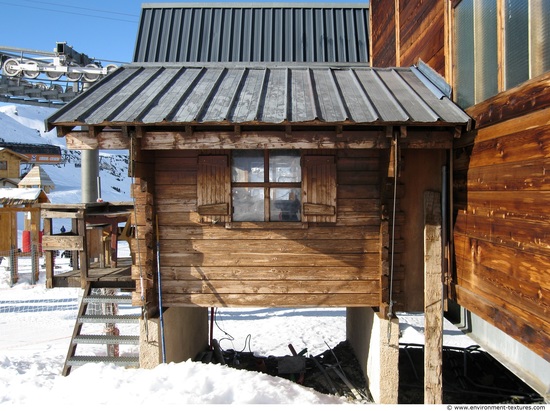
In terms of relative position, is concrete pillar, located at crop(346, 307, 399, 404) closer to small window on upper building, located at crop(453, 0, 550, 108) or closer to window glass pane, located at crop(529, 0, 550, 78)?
small window on upper building, located at crop(453, 0, 550, 108)

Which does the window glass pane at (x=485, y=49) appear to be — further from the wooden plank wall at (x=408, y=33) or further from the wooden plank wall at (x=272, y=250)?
the wooden plank wall at (x=272, y=250)

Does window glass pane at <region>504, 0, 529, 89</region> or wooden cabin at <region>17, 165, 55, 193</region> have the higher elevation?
window glass pane at <region>504, 0, 529, 89</region>

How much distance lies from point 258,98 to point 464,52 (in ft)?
9.04

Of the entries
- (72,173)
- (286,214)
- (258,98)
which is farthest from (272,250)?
(72,173)

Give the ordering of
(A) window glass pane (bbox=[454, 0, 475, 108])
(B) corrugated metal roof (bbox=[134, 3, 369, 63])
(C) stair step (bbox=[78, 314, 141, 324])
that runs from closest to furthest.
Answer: (A) window glass pane (bbox=[454, 0, 475, 108]), (C) stair step (bbox=[78, 314, 141, 324]), (B) corrugated metal roof (bbox=[134, 3, 369, 63])

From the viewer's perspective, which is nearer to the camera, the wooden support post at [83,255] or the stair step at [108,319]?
the stair step at [108,319]

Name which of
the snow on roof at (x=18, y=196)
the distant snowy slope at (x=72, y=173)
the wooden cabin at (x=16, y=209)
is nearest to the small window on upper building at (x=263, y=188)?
the wooden cabin at (x=16, y=209)

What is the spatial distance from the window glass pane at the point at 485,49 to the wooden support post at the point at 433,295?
1.50 m

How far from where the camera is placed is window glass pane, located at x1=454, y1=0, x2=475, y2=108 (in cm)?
556

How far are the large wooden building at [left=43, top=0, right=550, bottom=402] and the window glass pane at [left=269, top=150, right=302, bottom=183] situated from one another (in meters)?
0.02

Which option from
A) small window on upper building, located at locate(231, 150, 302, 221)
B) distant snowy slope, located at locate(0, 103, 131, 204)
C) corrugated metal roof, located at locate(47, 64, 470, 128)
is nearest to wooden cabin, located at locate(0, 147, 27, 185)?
distant snowy slope, located at locate(0, 103, 131, 204)

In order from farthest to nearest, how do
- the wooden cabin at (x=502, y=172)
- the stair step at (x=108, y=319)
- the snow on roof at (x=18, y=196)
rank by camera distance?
the snow on roof at (x=18, y=196) < the stair step at (x=108, y=319) < the wooden cabin at (x=502, y=172)

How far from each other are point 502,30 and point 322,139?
231cm

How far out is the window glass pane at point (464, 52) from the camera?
5562 mm
